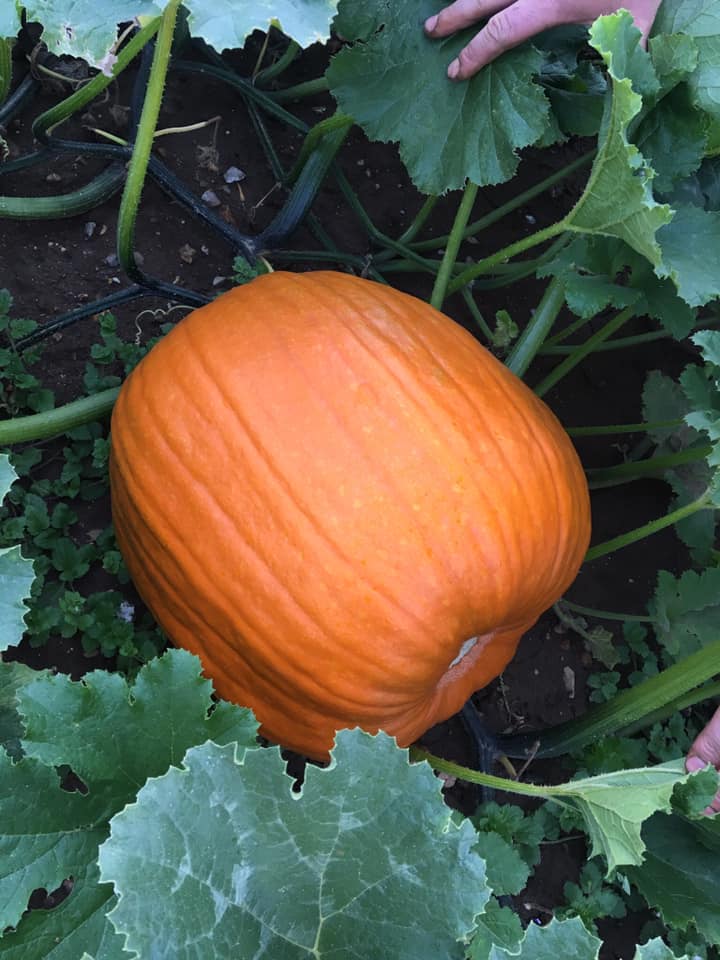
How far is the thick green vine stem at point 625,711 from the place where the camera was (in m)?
1.42

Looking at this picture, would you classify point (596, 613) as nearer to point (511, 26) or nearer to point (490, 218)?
point (490, 218)

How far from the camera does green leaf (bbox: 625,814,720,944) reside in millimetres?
1370

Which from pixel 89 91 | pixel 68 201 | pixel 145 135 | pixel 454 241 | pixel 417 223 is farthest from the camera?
pixel 417 223

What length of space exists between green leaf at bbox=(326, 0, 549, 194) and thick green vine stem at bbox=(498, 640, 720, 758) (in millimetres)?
797

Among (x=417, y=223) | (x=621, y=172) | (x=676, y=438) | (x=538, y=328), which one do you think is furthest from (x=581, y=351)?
(x=621, y=172)

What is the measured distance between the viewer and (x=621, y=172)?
121 cm

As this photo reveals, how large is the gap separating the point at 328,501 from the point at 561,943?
0.60m

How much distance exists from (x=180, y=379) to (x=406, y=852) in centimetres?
75

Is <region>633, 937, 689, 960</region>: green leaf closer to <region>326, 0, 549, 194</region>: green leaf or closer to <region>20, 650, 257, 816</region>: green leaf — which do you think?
<region>20, 650, 257, 816</region>: green leaf

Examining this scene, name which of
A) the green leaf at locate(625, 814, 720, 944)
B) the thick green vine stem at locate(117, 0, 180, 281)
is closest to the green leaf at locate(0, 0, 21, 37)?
the thick green vine stem at locate(117, 0, 180, 281)

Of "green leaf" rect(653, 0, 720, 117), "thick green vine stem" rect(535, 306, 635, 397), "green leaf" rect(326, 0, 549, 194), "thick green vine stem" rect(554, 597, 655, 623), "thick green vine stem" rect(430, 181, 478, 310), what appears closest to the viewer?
"green leaf" rect(653, 0, 720, 117)

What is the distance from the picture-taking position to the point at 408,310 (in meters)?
1.46

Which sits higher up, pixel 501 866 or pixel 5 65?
pixel 5 65

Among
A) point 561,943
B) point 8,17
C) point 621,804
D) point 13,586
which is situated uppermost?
point 8,17
